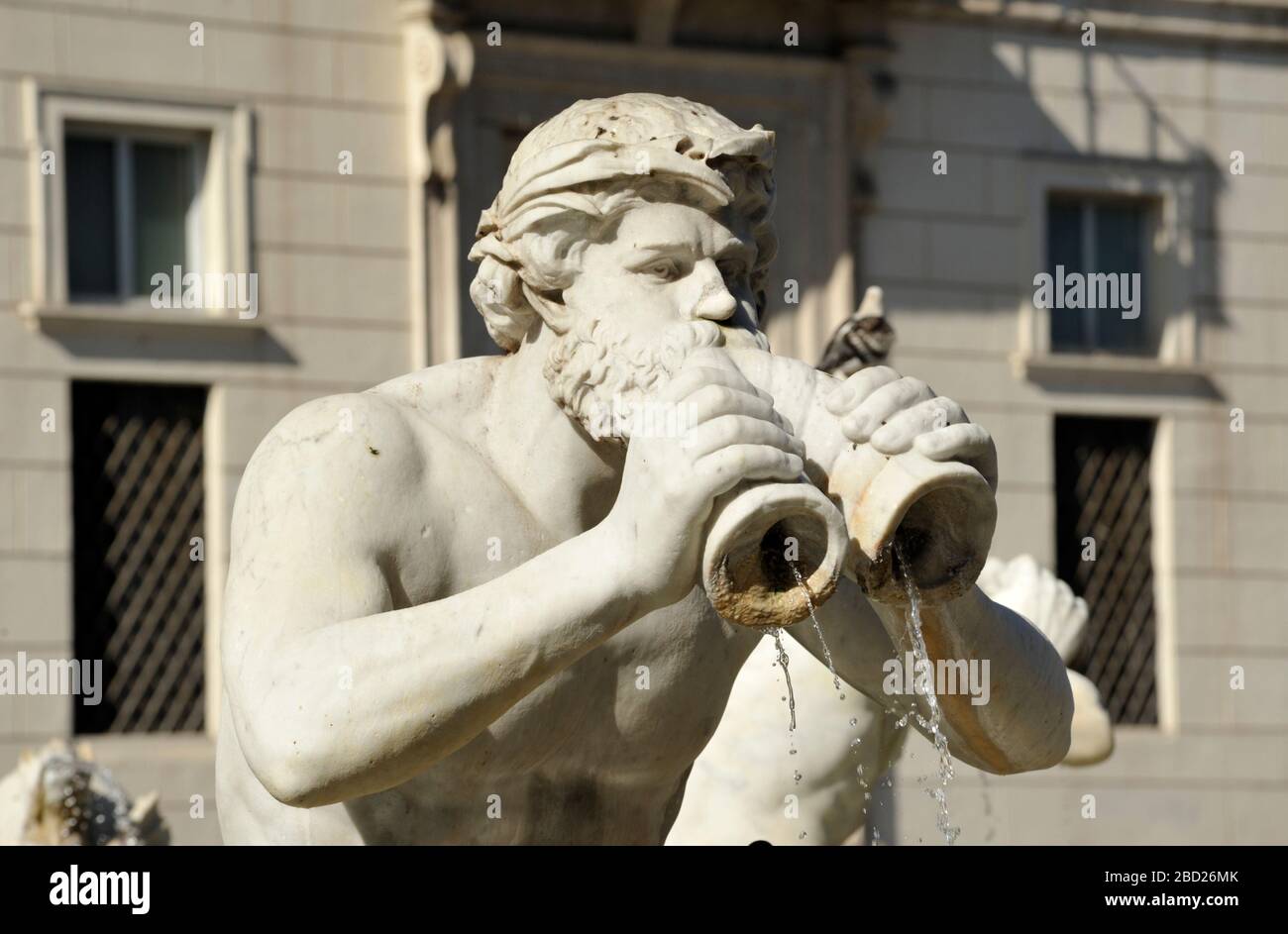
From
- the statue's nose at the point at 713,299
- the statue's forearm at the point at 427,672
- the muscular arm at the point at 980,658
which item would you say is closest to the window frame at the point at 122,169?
the muscular arm at the point at 980,658

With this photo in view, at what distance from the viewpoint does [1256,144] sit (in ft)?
69.2

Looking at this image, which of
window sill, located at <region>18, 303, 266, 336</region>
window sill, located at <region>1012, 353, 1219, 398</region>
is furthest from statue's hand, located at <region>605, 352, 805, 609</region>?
window sill, located at <region>1012, 353, 1219, 398</region>

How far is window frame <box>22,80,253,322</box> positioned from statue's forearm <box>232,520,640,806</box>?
525 inches

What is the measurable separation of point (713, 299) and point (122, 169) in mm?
13744

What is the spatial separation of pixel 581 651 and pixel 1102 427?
16.9 meters

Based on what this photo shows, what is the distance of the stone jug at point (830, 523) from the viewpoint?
373 cm

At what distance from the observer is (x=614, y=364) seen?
4141 mm

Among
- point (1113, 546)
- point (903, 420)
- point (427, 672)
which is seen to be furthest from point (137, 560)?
point (903, 420)

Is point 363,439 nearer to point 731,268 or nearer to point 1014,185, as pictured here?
point 731,268

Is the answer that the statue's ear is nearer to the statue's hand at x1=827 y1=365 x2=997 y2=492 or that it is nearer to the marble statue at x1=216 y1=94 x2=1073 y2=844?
the marble statue at x1=216 y1=94 x2=1073 y2=844

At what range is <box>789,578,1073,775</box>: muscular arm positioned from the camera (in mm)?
4258

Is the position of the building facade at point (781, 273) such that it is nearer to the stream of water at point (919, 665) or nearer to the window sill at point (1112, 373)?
the window sill at point (1112, 373)
